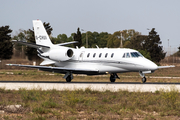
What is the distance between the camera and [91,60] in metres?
33.0

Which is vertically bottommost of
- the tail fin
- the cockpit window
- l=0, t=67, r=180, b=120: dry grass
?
l=0, t=67, r=180, b=120: dry grass

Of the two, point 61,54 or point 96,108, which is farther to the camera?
point 61,54

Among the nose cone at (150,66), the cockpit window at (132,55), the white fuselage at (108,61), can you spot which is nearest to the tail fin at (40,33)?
the white fuselage at (108,61)

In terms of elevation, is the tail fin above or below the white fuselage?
above

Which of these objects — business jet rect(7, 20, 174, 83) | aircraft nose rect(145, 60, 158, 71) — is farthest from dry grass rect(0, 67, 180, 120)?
business jet rect(7, 20, 174, 83)

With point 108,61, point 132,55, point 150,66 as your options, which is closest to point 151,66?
point 150,66

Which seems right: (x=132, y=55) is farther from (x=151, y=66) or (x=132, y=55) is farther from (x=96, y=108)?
(x=96, y=108)

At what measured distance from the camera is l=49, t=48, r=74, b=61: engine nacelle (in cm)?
3469

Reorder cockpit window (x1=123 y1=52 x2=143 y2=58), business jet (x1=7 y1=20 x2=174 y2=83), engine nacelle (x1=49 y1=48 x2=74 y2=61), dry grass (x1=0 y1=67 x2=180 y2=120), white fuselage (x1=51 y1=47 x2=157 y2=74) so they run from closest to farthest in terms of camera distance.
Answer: dry grass (x1=0 y1=67 x2=180 y2=120) → white fuselage (x1=51 y1=47 x2=157 y2=74) → business jet (x1=7 y1=20 x2=174 y2=83) → cockpit window (x1=123 y1=52 x2=143 y2=58) → engine nacelle (x1=49 y1=48 x2=74 y2=61)

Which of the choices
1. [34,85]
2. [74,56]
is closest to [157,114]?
[34,85]

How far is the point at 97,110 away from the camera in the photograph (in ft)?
52.2

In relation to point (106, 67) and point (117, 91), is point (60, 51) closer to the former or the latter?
point (106, 67)

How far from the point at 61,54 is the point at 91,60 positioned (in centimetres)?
341

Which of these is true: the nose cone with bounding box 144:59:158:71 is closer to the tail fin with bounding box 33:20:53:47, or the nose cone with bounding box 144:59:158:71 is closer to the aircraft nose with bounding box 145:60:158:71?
the aircraft nose with bounding box 145:60:158:71
